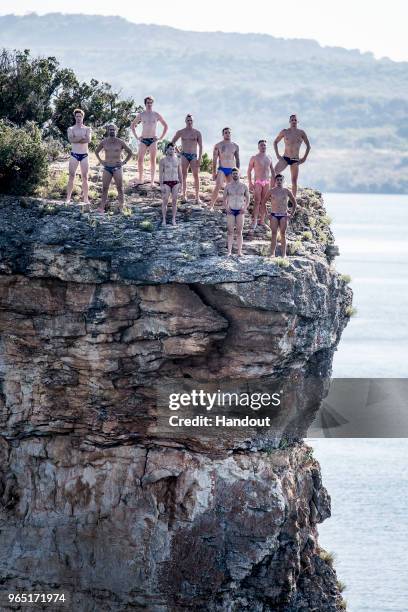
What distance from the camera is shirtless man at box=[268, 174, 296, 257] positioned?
31.8 m

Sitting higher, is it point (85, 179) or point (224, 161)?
point (224, 161)

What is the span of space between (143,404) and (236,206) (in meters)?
4.52

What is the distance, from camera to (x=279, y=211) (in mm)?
32000

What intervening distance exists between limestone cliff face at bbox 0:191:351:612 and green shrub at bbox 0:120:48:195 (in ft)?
2.77

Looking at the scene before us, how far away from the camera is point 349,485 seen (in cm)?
5022

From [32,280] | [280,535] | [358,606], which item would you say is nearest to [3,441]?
[32,280]

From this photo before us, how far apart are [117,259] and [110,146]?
116 inches

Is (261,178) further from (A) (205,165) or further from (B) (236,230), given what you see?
(A) (205,165)

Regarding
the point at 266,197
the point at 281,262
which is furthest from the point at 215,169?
the point at 281,262

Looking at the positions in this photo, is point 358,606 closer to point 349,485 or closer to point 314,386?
point 314,386

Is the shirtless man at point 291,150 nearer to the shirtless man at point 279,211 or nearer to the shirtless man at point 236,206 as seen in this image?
the shirtless man at point 279,211

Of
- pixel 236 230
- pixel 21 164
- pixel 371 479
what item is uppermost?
pixel 21 164

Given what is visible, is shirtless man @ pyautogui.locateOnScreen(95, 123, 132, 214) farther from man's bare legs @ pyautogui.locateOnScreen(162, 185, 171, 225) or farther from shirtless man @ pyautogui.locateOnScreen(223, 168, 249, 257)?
shirtless man @ pyautogui.locateOnScreen(223, 168, 249, 257)

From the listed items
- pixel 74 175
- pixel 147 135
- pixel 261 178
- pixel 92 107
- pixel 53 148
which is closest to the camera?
pixel 74 175
